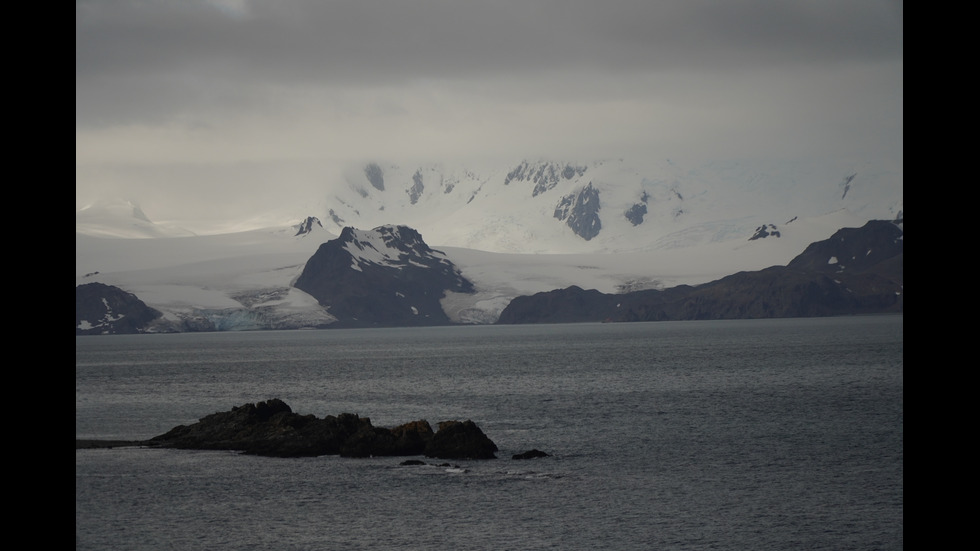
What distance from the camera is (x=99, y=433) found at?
66188 mm

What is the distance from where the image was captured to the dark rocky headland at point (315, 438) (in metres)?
52.8

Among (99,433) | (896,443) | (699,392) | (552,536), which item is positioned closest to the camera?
(552,536)

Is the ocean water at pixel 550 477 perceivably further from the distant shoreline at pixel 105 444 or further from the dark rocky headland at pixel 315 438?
the dark rocky headland at pixel 315 438

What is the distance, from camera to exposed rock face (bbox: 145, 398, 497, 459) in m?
52.7

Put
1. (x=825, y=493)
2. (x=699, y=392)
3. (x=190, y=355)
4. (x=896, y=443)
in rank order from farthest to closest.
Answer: (x=190, y=355)
(x=699, y=392)
(x=896, y=443)
(x=825, y=493)

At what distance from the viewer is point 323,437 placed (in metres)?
55.3

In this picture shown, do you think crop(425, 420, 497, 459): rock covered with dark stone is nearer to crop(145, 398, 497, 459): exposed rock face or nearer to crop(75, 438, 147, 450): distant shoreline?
crop(145, 398, 497, 459): exposed rock face

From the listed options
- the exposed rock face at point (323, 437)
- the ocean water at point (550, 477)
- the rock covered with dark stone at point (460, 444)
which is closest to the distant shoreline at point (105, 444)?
the exposed rock face at point (323, 437)

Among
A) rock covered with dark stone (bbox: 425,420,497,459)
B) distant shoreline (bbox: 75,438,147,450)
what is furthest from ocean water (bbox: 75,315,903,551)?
distant shoreline (bbox: 75,438,147,450)
